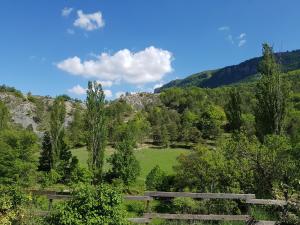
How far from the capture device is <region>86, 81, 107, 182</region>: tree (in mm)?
46231

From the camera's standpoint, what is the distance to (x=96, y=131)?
4631 cm

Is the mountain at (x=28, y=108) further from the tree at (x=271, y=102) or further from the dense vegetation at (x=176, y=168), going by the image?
the tree at (x=271, y=102)

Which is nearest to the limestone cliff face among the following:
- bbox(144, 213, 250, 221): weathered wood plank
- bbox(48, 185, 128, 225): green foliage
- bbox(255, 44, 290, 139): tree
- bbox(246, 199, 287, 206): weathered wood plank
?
bbox(255, 44, 290, 139): tree

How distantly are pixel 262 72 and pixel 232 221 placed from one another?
19.6 meters

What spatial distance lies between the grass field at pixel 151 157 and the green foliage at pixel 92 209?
47.8 metres

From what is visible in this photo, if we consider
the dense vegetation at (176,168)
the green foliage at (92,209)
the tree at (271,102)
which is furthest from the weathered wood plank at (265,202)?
the tree at (271,102)

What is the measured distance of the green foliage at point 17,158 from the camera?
42000 mm

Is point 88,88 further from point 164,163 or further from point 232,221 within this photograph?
point 232,221

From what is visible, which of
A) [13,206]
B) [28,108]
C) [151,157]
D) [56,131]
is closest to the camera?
[13,206]

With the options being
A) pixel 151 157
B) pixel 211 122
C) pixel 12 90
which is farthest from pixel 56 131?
pixel 12 90

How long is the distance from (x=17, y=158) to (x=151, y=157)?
30.9 meters

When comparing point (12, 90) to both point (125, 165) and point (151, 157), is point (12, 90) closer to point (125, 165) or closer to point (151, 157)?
point (151, 157)

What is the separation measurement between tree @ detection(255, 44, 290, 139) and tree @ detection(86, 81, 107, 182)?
20.7m

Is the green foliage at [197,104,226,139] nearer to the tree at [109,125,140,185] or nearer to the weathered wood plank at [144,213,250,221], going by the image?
the tree at [109,125,140,185]
